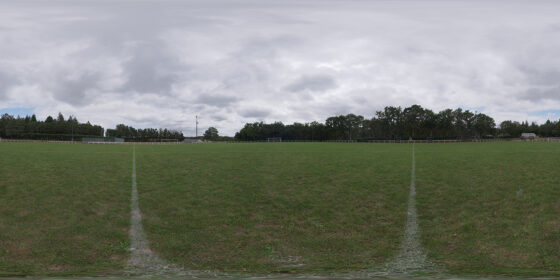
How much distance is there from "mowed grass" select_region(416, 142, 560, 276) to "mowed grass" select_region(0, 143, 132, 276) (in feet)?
33.6

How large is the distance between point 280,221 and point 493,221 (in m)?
8.06

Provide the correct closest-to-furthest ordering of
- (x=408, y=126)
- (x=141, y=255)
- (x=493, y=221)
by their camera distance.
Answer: (x=141, y=255) < (x=493, y=221) < (x=408, y=126)

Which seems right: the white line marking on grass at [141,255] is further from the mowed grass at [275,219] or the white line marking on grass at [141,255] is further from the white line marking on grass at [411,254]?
the white line marking on grass at [411,254]

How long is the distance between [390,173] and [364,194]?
7729 millimetres

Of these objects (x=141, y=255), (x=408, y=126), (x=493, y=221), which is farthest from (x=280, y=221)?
(x=408, y=126)

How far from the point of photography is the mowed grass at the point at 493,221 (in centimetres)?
1165

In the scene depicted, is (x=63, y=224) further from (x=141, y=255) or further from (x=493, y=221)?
(x=493, y=221)

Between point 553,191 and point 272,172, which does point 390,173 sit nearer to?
point 272,172

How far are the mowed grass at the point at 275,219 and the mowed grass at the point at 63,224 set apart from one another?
3.94 ft

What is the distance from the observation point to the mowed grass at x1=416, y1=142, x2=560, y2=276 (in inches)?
459

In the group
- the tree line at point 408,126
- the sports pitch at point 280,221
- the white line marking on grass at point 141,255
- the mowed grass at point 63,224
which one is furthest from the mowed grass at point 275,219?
the tree line at point 408,126

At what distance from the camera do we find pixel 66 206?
17312mm

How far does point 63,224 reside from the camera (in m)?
15.0

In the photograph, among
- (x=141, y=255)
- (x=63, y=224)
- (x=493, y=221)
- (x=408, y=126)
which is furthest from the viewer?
(x=408, y=126)
